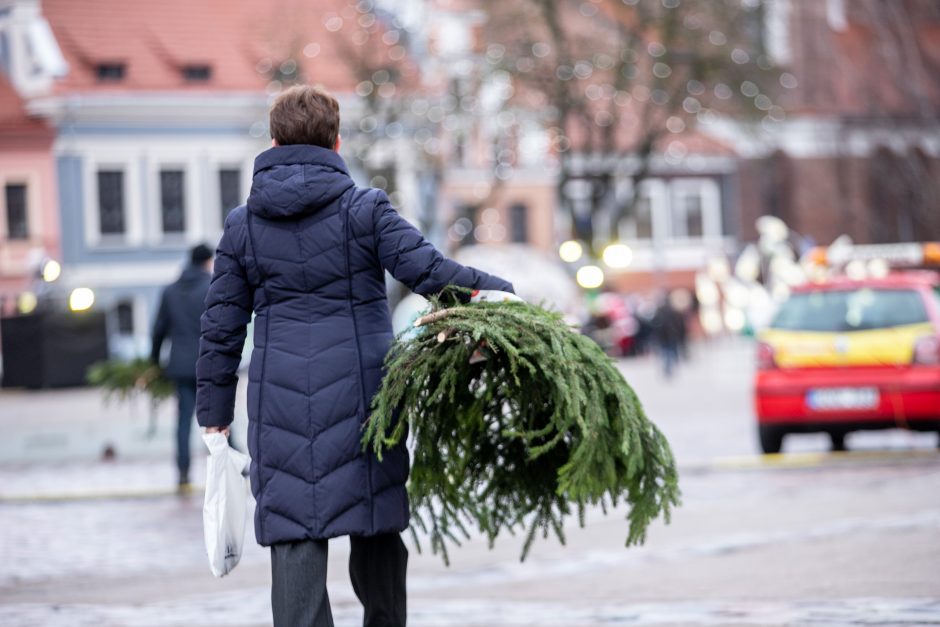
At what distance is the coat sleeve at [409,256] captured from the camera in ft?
18.0

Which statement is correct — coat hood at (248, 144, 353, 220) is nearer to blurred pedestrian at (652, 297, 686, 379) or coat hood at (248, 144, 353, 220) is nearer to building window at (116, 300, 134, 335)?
blurred pedestrian at (652, 297, 686, 379)

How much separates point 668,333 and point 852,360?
75.3 ft

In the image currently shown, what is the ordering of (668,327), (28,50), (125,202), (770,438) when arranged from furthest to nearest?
(125,202), (28,50), (668,327), (770,438)

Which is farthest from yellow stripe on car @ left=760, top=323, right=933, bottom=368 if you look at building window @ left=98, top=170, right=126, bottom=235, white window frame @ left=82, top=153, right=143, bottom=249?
building window @ left=98, top=170, right=126, bottom=235

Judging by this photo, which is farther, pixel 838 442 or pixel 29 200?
pixel 29 200

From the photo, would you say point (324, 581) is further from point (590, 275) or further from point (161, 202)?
point (590, 275)

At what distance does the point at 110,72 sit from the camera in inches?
1967

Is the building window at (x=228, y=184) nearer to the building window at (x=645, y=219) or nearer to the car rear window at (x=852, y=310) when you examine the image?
the building window at (x=645, y=219)

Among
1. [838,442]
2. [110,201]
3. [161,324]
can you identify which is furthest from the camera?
[110,201]

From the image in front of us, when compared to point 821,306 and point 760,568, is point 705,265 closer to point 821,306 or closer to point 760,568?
point 821,306

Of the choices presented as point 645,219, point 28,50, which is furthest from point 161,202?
point 645,219

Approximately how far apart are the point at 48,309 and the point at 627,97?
1714cm

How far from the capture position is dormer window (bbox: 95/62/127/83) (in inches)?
1955

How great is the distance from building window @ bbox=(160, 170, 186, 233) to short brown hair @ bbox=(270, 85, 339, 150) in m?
46.1
